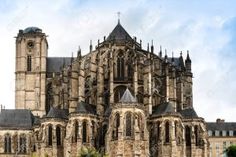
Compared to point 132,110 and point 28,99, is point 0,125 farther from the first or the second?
point 132,110

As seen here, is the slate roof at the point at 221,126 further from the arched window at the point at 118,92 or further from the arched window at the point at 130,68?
the arched window at the point at 118,92

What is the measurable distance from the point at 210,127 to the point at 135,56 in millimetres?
34456

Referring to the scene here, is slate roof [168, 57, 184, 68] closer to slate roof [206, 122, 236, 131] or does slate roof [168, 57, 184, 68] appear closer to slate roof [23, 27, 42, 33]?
slate roof [206, 122, 236, 131]

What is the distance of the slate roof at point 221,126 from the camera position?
500 feet

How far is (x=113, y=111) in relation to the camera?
115125 mm

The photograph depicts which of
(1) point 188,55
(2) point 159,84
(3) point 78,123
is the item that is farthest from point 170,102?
(1) point 188,55

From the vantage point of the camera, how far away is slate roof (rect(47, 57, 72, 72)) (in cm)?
14350

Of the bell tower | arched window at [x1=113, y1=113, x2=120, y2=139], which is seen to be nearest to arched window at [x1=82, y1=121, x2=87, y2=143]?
arched window at [x1=113, y1=113, x2=120, y2=139]

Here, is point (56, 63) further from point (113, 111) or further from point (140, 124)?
point (140, 124)

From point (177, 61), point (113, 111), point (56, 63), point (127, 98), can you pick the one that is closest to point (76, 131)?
point (113, 111)

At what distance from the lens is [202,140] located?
400ft

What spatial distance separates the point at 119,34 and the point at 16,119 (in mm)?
22647

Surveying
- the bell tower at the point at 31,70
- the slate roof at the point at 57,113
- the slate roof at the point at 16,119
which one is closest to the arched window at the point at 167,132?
the slate roof at the point at 57,113

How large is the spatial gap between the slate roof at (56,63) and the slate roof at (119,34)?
47.4ft
